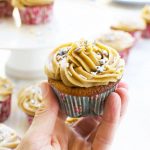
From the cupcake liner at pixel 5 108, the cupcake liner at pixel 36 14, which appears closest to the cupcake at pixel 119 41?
the cupcake liner at pixel 36 14

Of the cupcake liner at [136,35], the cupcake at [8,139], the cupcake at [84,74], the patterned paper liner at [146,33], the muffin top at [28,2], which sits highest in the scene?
the cupcake at [84,74]

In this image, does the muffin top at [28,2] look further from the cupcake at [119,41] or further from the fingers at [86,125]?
the fingers at [86,125]

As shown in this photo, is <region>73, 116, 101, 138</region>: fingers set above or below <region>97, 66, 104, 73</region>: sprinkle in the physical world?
below

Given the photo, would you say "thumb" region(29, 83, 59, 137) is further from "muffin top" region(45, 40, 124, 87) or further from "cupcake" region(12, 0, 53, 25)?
"cupcake" region(12, 0, 53, 25)

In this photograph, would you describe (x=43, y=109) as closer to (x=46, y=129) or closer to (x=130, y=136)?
(x=46, y=129)

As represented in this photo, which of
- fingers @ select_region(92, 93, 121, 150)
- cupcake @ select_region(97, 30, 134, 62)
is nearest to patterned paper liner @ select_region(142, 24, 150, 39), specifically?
cupcake @ select_region(97, 30, 134, 62)

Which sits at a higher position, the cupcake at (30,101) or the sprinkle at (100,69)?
the sprinkle at (100,69)

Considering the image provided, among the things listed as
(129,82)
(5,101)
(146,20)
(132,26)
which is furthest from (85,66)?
(146,20)

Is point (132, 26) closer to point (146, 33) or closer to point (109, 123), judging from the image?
point (146, 33)
